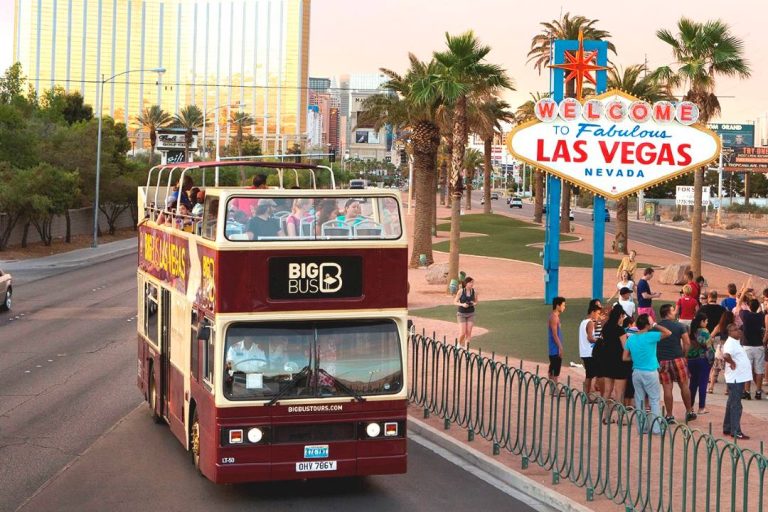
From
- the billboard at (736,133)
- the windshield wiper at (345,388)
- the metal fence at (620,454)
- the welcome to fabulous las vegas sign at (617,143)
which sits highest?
the billboard at (736,133)

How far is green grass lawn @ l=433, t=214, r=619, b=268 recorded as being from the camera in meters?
57.7

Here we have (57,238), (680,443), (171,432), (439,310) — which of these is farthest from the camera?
(57,238)

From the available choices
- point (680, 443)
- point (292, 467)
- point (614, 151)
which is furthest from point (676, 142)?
point (292, 467)

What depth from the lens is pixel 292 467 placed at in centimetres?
1295

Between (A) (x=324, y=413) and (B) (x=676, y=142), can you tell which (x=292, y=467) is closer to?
(A) (x=324, y=413)

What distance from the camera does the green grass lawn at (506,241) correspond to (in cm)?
5768

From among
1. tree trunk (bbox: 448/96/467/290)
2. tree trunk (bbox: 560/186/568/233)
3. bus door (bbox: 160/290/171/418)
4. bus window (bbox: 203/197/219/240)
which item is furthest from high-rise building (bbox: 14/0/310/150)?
bus window (bbox: 203/197/219/240)

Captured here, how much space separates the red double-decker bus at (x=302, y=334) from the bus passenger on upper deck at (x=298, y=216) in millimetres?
14

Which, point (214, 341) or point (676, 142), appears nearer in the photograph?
point (214, 341)

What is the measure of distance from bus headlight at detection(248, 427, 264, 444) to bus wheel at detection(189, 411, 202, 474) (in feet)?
4.60

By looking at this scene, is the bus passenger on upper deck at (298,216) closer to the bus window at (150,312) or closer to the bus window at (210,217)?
the bus window at (210,217)

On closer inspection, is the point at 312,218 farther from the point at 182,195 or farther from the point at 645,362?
the point at 645,362

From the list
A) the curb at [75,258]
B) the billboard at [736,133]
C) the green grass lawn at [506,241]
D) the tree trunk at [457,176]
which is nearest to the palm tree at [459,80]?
the tree trunk at [457,176]

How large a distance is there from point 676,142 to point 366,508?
14.5 m
